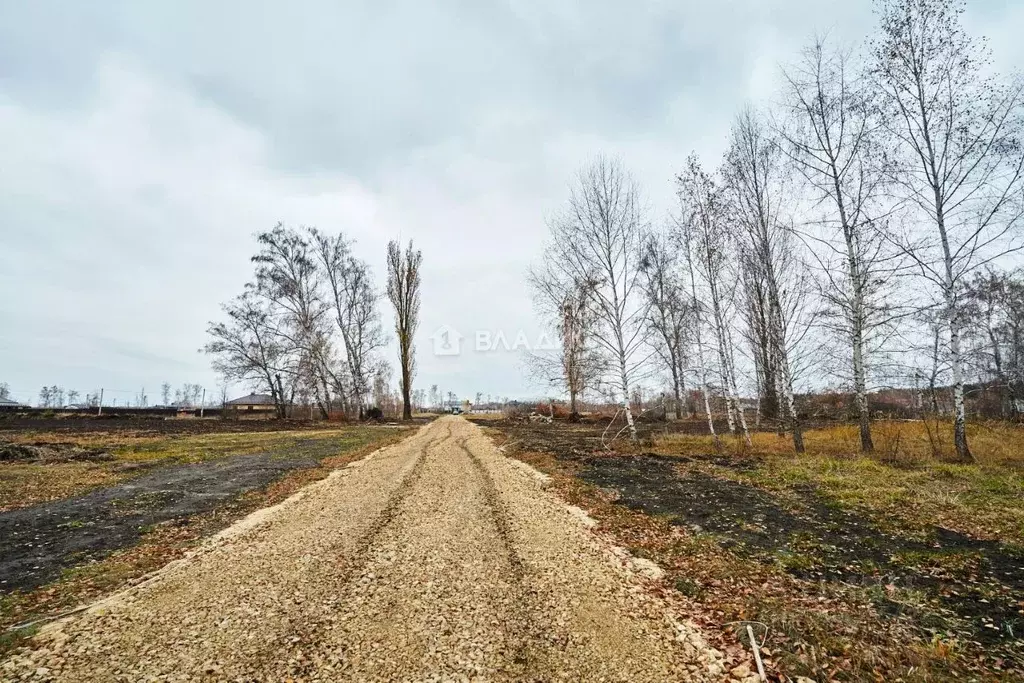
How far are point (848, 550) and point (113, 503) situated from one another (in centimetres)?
1248

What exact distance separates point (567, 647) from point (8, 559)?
24.5ft

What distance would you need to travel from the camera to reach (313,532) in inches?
267

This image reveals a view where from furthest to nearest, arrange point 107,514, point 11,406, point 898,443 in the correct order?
point 11,406 → point 898,443 → point 107,514

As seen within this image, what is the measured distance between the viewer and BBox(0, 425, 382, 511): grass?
9.54m

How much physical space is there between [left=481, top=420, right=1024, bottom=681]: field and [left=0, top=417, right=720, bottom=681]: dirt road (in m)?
0.85

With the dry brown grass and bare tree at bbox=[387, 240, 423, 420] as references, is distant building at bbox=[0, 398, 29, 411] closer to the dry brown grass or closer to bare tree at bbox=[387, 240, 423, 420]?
bare tree at bbox=[387, 240, 423, 420]

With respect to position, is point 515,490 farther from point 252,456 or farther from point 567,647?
point 252,456

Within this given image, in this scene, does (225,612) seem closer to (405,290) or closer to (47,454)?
(47,454)

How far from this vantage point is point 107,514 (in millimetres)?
7824

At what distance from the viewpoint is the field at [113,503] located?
5195mm

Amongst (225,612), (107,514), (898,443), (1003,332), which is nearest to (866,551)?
(225,612)

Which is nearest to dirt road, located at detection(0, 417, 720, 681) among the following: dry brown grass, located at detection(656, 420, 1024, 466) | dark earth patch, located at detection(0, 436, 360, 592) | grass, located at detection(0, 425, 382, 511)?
dark earth patch, located at detection(0, 436, 360, 592)

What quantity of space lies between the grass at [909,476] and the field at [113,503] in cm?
1062

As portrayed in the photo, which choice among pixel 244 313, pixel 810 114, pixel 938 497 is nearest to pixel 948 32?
pixel 810 114
